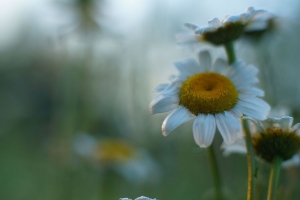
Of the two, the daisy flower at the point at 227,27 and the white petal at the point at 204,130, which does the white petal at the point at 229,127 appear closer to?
the white petal at the point at 204,130

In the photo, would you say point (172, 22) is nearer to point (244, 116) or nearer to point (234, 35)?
point (234, 35)

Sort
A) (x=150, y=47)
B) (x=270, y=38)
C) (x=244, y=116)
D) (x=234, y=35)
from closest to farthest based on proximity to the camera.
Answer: (x=244, y=116), (x=234, y=35), (x=270, y=38), (x=150, y=47)

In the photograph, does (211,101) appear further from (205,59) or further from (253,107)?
(205,59)

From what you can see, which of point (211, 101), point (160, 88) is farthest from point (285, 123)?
point (160, 88)

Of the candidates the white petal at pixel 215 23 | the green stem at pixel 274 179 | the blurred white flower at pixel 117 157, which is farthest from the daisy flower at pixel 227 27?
the blurred white flower at pixel 117 157

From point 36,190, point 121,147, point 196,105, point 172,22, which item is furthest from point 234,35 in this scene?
point 36,190

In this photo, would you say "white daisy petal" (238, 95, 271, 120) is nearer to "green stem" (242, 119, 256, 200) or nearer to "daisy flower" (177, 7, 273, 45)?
"green stem" (242, 119, 256, 200)

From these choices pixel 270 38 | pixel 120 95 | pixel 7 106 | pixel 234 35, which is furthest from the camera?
pixel 7 106

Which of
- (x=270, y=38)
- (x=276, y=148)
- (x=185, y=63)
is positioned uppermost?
(x=270, y=38)
